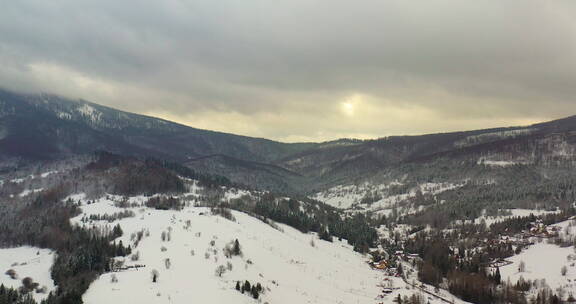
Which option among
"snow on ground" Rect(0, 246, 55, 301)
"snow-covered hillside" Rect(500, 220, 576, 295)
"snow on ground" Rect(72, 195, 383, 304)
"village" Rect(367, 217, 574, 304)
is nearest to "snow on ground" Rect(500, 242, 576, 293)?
"snow-covered hillside" Rect(500, 220, 576, 295)

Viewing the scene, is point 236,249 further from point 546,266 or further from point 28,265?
point 546,266

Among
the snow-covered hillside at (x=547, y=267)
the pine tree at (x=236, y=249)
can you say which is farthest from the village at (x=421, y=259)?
the pine tree at (x=236, y=249)

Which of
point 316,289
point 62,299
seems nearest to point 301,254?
point 316,289

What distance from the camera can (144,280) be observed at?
63469mm

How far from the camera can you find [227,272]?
242 feet

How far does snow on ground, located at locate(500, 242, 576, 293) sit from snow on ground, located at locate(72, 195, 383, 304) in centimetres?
4473

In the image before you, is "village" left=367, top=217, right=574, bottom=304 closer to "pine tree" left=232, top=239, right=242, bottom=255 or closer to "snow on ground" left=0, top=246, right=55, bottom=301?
"pine tree" left=232, top=239, right=242, bottom=255

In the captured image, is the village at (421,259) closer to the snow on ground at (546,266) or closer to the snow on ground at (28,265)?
the snow on ground at (546,266)

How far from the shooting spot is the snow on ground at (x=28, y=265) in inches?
3558

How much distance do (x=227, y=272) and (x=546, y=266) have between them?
106 metres

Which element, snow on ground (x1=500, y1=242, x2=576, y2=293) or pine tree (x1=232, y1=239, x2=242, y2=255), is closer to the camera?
pine tree (x1=232, y1=239, x2=242, y2=255)

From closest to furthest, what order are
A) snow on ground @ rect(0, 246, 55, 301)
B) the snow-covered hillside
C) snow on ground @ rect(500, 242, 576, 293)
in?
1. snow on ground @ rect(0, 246, 55, 301)
2. the snow-covered hillside
3. snow on ground @ rect(500, 242, 576, 293)

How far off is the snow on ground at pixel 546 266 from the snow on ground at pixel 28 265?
405 feet

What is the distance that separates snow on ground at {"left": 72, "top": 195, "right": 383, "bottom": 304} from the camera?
195 feet
